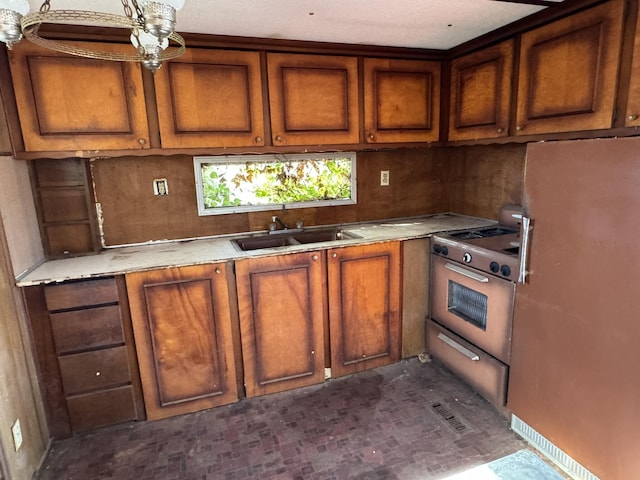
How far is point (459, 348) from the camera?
2.39m

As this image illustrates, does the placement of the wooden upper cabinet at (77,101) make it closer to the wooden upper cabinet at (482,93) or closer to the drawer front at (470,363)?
the wooden upper cabinet at (482,93)

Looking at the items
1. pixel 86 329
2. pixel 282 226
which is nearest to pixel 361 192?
pixel 282 226

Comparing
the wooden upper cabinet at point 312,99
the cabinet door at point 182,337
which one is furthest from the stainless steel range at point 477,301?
the cabinet door at point 182,337

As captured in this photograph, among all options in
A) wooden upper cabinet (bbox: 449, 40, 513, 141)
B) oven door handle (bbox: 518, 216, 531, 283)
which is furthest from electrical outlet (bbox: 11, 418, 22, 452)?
wooden upper cabinet (bbox: 449, 40, 513, 141)

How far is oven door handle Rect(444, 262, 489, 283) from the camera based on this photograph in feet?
7.08

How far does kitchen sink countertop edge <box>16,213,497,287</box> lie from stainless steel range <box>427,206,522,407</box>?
0.81 feet

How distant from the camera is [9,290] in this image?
1790 millimetres

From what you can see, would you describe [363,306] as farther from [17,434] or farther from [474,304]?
[17,434]

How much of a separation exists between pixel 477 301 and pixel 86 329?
222 cm

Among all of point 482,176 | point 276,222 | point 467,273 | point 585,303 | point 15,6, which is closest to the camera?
point 15,6

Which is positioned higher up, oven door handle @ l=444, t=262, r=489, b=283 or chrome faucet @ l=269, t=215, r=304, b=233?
chrome faucet @ l=269, t=215, r=304, b=233

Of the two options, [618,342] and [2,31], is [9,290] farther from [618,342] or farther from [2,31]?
[618,342]

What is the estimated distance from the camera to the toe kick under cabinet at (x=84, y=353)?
1954 millimetres

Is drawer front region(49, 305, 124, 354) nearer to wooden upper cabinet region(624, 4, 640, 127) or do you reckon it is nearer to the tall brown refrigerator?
the tall brown refrigerator
